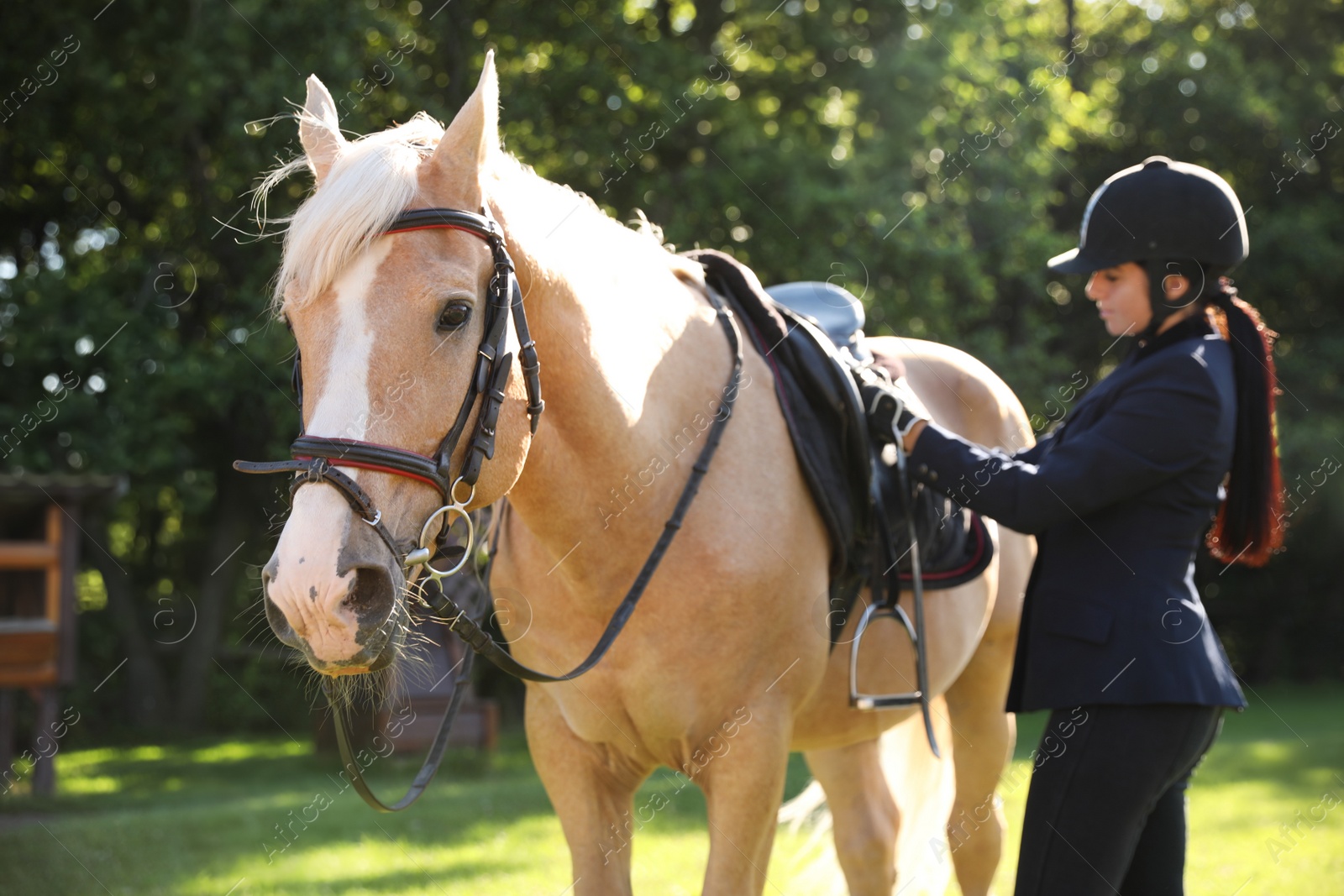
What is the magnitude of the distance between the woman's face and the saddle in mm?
585

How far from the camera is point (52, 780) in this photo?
9492mm

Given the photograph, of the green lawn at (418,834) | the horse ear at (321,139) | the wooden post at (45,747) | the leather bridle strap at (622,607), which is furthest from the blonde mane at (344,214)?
the wooden post at (45,747)

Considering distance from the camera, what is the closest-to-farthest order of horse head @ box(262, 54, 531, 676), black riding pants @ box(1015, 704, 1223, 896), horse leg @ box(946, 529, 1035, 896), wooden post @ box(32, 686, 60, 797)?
horse head @ box(262, 54, 531, 676) < black riding pants @ box(1015, 704, 1223, 896) < horse leg @ box(946, 529, 1035, 896) < wooden post @ box(32, 686, 60, 797)

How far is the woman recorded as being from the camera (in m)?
2.30

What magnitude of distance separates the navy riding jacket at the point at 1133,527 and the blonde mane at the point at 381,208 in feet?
3.65

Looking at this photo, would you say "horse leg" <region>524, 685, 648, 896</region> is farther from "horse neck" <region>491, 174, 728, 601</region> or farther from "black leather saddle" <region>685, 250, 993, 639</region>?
"black leather saddle" <region>685, 250, 993, 639</region>

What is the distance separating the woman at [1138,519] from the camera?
2.30 meters

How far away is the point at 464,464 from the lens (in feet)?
6.89

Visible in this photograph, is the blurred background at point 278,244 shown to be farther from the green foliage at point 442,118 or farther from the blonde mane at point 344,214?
the blonde mane at point 344,214

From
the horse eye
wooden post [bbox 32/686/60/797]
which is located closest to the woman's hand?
the horse eye

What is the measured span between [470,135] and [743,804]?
1530 mm

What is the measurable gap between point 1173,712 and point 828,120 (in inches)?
524

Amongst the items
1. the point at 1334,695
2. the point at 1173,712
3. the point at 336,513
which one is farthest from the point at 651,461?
the point at 1334,695

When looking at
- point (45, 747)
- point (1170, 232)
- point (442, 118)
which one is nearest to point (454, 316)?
point (1170, 232)
